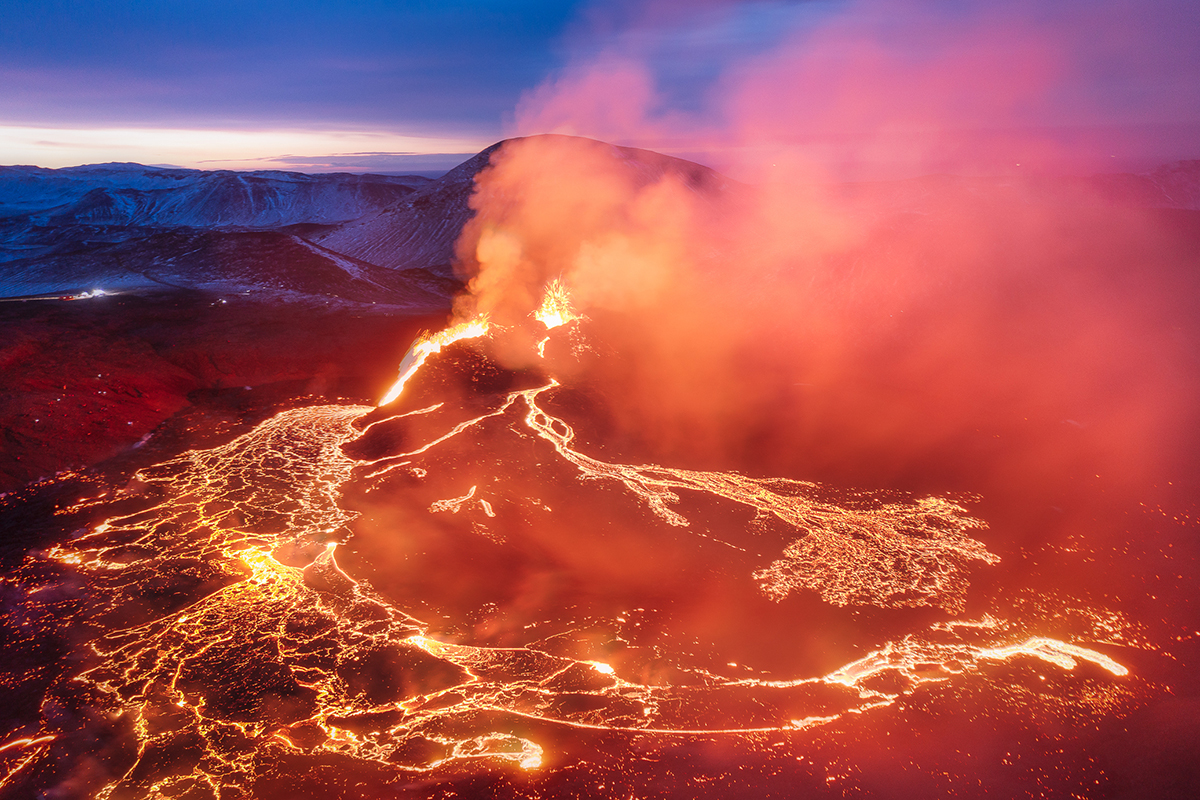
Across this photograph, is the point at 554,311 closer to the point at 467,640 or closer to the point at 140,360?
the point at 140,360

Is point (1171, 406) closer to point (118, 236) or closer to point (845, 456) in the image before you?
point (845, 456)

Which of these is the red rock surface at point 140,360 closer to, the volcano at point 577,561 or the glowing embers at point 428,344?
the volcano at point 577,561

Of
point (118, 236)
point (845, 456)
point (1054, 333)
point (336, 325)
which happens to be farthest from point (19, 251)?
point (1054, 333)

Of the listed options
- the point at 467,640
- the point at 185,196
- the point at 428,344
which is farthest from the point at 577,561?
the point at 185,196

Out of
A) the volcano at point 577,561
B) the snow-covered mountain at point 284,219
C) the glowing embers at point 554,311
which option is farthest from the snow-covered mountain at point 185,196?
the volcano at point 577,561

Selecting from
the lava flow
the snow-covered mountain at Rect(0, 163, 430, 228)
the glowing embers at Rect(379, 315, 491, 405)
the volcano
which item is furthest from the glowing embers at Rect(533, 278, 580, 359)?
the snow-covered mountain at Rect(0, 163, 430, 228)

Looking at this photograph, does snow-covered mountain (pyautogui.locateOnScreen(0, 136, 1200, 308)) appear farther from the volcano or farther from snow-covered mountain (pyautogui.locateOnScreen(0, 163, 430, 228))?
the volcano
